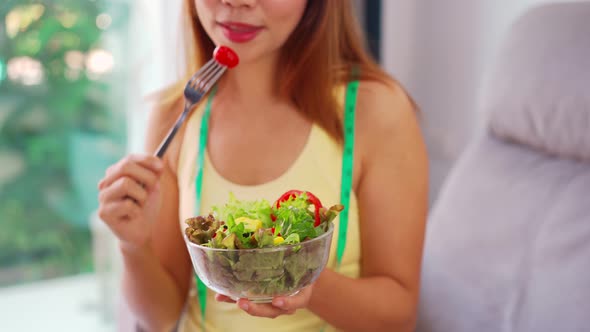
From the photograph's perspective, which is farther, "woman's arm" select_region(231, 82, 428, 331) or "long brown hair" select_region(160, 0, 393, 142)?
"long brown hair" select_region(160, 0, 393, 142)

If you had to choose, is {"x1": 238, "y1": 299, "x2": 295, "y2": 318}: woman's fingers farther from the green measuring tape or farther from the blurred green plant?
the blurred green plant

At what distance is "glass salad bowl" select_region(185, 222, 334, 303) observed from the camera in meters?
0.66

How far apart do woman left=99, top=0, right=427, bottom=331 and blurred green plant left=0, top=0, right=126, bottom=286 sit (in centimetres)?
103

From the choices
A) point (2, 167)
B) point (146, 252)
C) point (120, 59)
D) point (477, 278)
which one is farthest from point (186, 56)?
point (2, 167)

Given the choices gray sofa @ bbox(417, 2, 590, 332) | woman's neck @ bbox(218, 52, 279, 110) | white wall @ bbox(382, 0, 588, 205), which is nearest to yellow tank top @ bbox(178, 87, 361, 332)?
woman's neck @ bbox(218, 52, 279, 110)

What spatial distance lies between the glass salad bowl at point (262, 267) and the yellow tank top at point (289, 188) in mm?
415

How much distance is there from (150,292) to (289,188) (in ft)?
1.13

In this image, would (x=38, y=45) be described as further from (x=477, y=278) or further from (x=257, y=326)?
(x=477, y=278)

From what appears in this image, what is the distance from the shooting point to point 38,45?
216 cm

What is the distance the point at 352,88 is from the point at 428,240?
15.6 inches

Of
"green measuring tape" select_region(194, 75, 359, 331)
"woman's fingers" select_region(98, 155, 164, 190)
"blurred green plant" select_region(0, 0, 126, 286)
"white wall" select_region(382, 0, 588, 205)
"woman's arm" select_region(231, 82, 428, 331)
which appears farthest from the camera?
"blurred green plant" select_region(0, 0, 126, 286)

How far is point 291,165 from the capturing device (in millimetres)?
1176

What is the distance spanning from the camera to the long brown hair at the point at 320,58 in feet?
3.89

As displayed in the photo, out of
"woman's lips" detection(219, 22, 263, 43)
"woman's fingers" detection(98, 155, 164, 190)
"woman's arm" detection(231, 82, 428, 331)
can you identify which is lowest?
"woman's arm" detection(231, 82, 428, 331)
